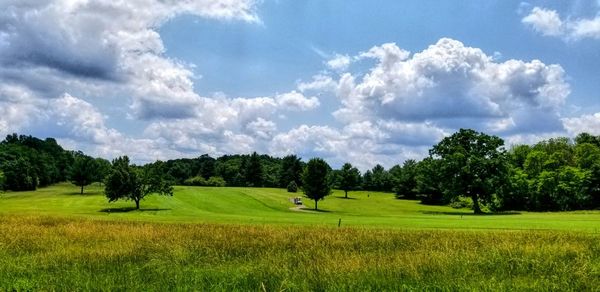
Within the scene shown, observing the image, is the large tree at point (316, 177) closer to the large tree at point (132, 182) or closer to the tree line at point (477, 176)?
the tree line at point (477, 176)

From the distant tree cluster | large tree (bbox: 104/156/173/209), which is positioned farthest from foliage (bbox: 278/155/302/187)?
large tree (bbox: 104/156/173/209)

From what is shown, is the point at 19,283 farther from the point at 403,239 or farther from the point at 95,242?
the point at 403,239

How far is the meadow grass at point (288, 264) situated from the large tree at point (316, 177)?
223 feet

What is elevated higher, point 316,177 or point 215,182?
point 316,177

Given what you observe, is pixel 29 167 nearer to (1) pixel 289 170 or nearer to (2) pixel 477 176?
(1) pixel 289 170

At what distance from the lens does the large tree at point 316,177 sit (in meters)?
88.7

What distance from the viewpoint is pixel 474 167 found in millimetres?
74250

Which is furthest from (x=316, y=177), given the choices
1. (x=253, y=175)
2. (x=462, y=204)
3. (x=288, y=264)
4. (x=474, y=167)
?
(x=253, y=175)

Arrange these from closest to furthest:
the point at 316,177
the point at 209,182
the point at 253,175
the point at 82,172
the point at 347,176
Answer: the point at 316,177 → the point at 82,172 → the point at 347,176 → the point at 209,182 → the point at 253,175

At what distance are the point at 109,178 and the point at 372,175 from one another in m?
108

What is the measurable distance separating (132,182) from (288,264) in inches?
2597

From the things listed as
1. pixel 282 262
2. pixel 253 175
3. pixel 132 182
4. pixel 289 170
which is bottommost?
pixel 282 262

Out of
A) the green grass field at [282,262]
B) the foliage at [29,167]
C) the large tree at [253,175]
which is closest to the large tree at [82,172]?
the foliage at [29,167]

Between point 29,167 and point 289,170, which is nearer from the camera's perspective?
point 29,167
